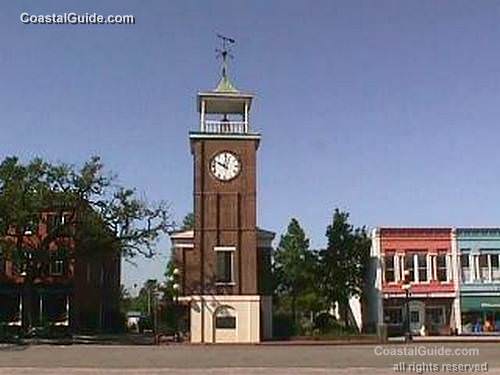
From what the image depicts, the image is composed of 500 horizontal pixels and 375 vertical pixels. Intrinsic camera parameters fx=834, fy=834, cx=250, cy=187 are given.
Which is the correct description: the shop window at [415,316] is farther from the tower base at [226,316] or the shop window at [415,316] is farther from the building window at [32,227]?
the building window at [32,227]

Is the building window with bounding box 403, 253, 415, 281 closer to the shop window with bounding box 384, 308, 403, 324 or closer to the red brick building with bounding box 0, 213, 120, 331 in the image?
the shop window with bounding box 384, 308, 403, 324

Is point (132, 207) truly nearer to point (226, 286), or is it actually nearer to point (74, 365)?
point (226, 286)

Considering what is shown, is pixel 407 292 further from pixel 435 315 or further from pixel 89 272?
pixel 89 272

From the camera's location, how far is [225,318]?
5072 cm

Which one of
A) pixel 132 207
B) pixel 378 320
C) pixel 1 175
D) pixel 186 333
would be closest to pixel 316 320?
pixel 378 320

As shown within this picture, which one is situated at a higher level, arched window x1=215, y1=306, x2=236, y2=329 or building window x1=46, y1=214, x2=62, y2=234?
building window x1=46, y1=214, x2=62, y2=234

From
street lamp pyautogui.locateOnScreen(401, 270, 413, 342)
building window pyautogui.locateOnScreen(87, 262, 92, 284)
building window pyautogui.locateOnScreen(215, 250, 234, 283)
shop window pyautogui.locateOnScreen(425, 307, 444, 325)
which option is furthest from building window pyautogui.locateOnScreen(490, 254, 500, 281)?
building window pyautogui.locateOnScreen(87, 262, 92, 284)

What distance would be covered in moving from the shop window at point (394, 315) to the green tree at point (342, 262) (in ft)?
9.46

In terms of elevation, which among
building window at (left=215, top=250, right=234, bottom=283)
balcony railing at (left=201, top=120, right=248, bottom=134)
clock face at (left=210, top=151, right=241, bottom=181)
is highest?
balcony railing at (left=201, top=120, right=248, bottom=134)

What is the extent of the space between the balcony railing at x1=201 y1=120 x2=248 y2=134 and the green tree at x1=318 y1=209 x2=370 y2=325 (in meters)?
13.6

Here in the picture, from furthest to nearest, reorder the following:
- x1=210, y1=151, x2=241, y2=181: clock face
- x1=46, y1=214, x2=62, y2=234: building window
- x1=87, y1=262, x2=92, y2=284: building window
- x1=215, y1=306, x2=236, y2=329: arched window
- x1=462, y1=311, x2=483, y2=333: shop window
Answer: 1. x1=87, y1=262, x2=92, y2=284: building window
2. x1=462, y1=311, x2=483, y2=333: shop window
3. x1=46, y1=214, x2=62, y2=234: building window
4. x1=210, y1=151, x2=241, y2=181: clock face
5. x1=215, y1=306, x2=236, y2=329: arched window

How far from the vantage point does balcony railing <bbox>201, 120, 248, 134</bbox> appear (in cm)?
5247

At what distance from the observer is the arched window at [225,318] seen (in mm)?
50656

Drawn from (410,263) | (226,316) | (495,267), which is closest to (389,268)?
(410,263)
